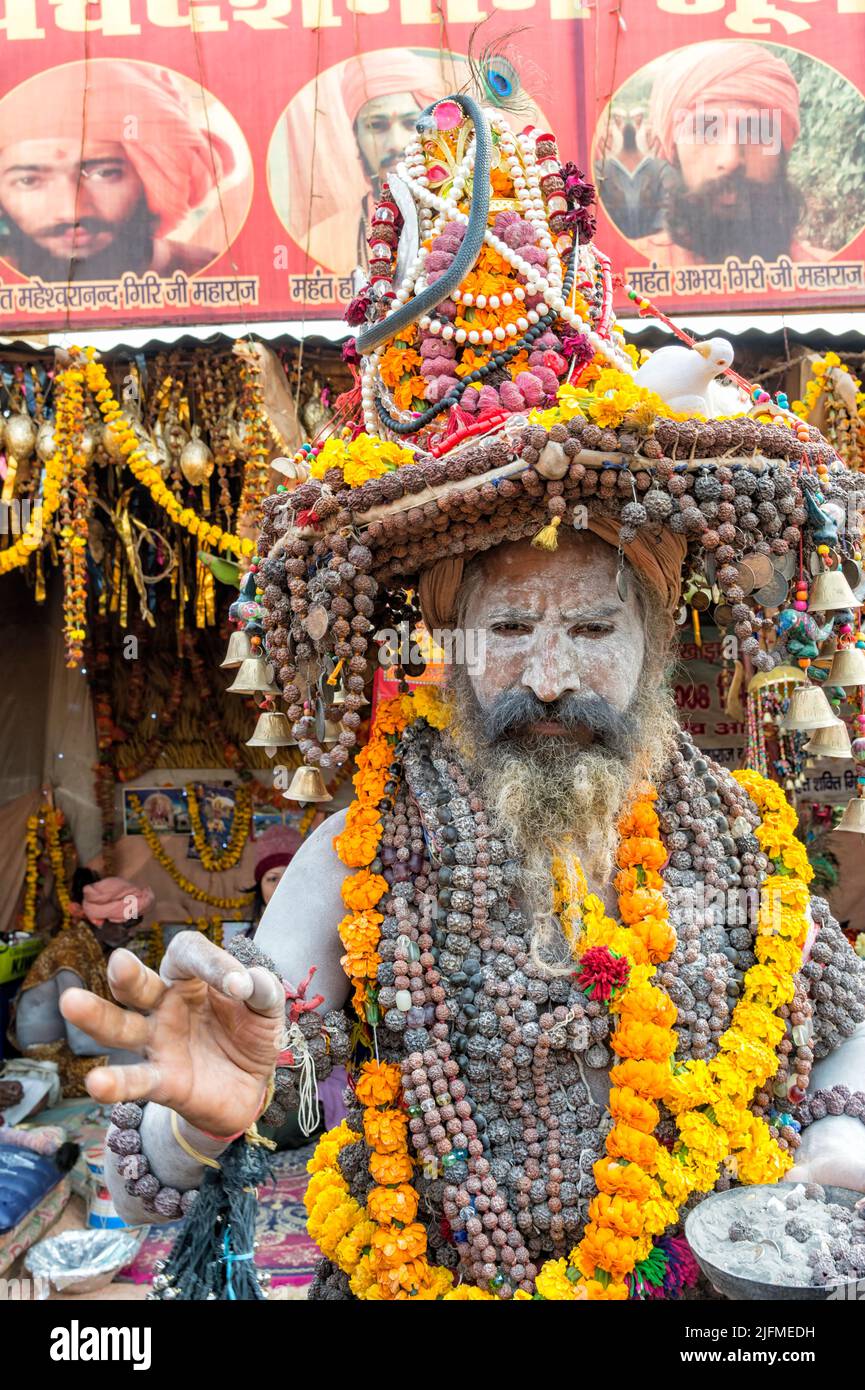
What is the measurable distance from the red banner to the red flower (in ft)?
10.3

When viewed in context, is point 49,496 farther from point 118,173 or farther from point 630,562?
point 630,562

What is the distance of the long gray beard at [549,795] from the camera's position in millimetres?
1959

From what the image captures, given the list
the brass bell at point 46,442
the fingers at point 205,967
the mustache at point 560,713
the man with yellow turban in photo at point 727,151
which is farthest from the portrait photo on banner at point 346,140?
the fingers at point 205,967

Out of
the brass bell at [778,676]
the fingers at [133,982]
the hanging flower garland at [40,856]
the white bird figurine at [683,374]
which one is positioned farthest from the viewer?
the hanging flower garland at [40,856]

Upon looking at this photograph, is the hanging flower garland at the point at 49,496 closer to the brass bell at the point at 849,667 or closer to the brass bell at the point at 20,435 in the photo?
the brass bell at the point at 20,435

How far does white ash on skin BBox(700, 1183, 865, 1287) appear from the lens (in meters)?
1.51

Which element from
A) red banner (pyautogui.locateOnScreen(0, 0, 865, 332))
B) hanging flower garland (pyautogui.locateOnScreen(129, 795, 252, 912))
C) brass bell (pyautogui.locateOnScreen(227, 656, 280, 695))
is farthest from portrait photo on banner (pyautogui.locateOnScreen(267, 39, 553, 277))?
hanging flower garland (pyautogui.locateOnScreen(129, 795, 252, 912))

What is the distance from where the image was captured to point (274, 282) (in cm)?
421

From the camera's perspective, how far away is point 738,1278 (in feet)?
4.84

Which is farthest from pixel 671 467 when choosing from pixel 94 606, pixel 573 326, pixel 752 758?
pixel 94 606

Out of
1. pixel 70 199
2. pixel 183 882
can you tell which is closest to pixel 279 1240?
pixel 183 882

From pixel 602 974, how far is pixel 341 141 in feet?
12.1

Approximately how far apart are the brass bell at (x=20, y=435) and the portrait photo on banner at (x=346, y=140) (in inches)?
56.8
